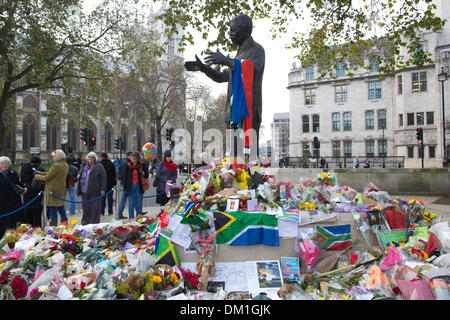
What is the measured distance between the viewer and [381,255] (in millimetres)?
3895

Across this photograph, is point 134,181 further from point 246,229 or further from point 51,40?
point 51,40

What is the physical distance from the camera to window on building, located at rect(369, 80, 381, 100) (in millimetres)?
37969

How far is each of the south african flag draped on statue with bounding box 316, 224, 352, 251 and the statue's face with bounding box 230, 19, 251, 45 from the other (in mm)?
3308

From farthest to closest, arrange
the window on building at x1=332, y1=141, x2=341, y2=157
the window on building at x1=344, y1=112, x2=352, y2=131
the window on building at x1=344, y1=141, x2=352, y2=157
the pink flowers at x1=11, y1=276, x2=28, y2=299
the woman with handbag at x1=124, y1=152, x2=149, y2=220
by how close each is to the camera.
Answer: the window on building at x1=332, y1=141, x2=341, y2=157
the window on building at x1=344, y1=112, x2=352, y2=131
the window on building at x1=344, y1=141, x2=352, y2=157
the woman with handbag at x1=124, y1=152, x2=149, y2=220
the pink flowers at x1=11, y1=276, x2=28, y2=299

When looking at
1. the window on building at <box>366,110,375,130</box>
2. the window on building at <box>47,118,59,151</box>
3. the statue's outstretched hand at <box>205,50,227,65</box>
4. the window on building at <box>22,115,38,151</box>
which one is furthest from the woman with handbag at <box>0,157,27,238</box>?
the window on building at <box>47,118,59,151</box>

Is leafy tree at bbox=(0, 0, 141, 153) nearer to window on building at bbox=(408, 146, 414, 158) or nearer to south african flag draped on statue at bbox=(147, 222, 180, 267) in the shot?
south african flag draped on statue at bbox=(147, 222, 180, 267)

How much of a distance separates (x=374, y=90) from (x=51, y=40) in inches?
1458

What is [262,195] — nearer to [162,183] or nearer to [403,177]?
[162,183]

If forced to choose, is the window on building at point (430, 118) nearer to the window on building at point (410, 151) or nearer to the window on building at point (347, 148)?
the window on building at point (410, 151)

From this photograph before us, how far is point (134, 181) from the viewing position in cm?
812

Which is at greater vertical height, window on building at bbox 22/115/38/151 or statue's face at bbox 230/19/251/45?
window on building at bbox 22/115/38/151

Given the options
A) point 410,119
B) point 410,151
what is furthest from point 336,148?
point 410,119

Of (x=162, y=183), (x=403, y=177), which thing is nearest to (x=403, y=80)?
(x=403, y=177)

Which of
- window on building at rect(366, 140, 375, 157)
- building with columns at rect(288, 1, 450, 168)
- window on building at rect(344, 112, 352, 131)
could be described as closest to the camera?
building with columns at rect(288, 1, 450, 168)
